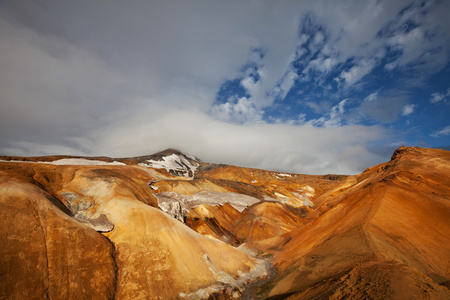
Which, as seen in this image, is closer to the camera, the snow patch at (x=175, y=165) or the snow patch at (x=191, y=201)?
the snow patch at (x=191, y=201)

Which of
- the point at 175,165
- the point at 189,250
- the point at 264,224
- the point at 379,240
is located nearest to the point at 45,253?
the point at 189,250

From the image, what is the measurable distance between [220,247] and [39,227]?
16.8 metres

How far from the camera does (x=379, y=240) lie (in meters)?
19.5

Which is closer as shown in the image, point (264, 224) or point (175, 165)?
point (264, 224)

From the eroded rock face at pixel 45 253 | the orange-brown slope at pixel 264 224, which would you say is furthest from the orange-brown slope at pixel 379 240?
the eroded rock face at pixel 45 253

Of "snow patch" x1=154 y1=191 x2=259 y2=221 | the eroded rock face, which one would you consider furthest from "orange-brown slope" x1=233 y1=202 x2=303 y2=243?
the eroded rock face

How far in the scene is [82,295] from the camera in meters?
13.2

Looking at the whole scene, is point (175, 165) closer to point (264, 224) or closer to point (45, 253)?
point (264, 224)

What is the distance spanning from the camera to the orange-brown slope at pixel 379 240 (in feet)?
56.5

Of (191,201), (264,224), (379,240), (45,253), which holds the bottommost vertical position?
(264,224)

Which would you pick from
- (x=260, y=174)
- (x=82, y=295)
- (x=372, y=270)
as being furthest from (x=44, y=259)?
(x=260, y=174)

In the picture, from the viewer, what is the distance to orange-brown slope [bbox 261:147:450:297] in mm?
17219

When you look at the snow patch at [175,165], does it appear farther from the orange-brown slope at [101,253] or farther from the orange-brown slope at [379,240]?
the orange-brown slope at [379,240]

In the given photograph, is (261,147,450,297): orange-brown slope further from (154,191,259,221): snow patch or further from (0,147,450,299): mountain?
(154,191,259,221): snow patch
